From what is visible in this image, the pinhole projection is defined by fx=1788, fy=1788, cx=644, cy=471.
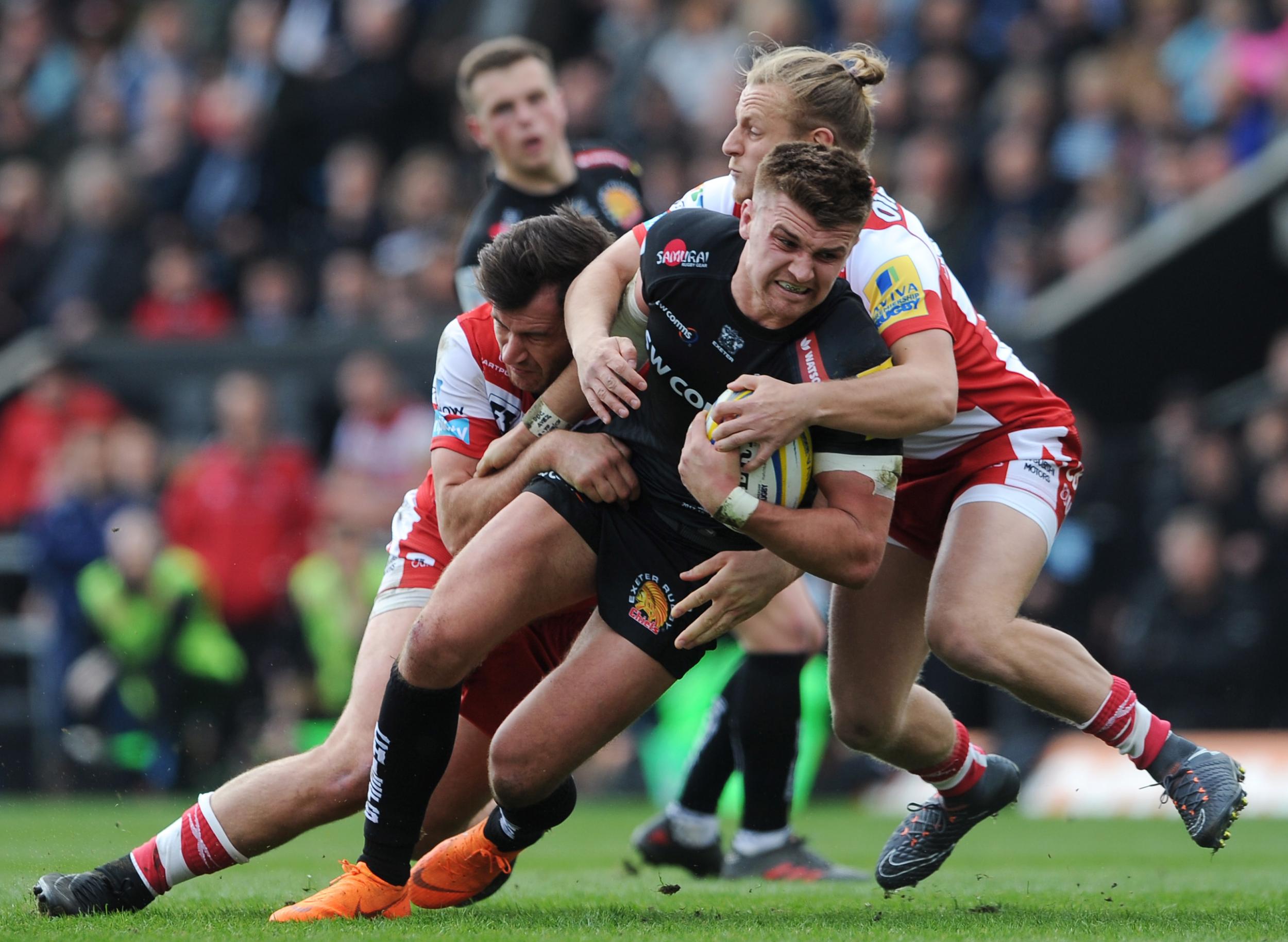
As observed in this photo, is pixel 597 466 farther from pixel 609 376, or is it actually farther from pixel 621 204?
pixel 621 204

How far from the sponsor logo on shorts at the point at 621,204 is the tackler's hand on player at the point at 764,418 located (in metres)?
2.66

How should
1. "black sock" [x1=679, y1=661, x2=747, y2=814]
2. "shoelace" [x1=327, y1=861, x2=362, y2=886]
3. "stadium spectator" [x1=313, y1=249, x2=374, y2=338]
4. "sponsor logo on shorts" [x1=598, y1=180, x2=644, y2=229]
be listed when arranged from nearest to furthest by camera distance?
"shoelace" [x1=327, y1=861, x2=362, y2=886]
"black sock" [x1=679, y1=661, x2=747, y2=814]
"sponsor logo on shorts" [x1=598, y1=180, x2=644, y2=229]
"stadium spectator" [x1=313, y1=249, x2=374, y2=338]

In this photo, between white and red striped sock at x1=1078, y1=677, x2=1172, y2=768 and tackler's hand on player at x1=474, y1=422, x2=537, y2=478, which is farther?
white and red striped sock at x1=1078, y1=677, x2=1172, y2=768

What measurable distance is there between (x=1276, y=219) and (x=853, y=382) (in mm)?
8454

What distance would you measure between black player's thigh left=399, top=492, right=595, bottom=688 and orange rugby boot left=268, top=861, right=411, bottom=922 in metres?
0.63

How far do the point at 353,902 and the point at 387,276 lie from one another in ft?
29.0

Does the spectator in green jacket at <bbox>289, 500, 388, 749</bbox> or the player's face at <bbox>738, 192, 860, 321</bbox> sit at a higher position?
the player's face at <bbox>738, 192, 860, 321</bbox>

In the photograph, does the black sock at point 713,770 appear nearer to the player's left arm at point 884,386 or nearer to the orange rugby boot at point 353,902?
the orange rugby boot at point 353,902

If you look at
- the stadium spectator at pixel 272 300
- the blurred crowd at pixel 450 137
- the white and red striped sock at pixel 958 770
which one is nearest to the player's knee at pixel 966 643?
the white and red striped sock at pixel 958 770

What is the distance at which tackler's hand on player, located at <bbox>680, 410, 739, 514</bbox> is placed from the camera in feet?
15.7

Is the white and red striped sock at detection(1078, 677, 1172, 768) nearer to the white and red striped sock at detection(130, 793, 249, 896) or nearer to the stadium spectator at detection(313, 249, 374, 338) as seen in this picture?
the white and red striped sock at detection(130, 793, 249, 896)

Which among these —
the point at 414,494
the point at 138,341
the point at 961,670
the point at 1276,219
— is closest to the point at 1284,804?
the point at 1276,219

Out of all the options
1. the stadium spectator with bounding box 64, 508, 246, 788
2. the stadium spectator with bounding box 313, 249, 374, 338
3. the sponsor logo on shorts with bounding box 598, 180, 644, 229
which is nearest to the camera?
the sponsor logo on shorts with bounding box 598, 180, 644, 229

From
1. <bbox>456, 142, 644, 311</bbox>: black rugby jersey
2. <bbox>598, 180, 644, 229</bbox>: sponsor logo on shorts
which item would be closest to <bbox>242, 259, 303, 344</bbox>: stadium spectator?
<bbox>456, 142, 644, 311</bbox>: black rugby jersey
